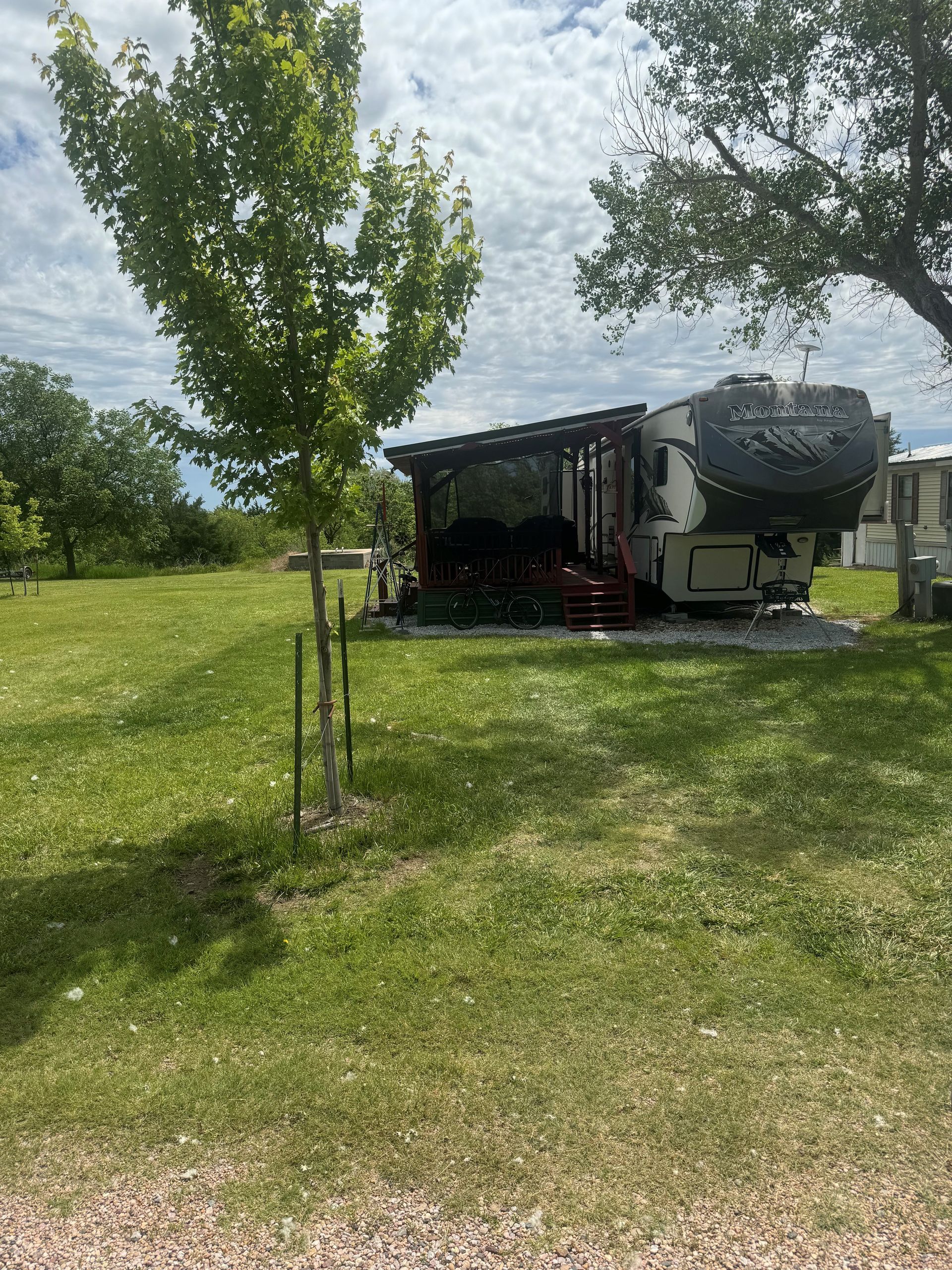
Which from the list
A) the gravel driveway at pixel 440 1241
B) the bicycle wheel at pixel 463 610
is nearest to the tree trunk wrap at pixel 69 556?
the bicycle wheel at pixel 463 610

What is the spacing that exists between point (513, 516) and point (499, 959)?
1210 centimetres

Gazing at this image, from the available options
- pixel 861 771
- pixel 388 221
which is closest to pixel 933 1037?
pixel 861 771

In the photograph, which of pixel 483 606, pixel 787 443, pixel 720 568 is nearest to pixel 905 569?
pixel 720 568

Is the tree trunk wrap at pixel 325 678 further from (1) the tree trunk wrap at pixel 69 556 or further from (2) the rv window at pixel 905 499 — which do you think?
(1) the tree trunk wrap at pixel 69 556

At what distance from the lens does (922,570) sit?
1316cm

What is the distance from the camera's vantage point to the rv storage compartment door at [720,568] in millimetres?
13734

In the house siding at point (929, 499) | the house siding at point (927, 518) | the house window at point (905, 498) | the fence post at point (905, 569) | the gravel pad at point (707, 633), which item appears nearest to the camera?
the gravel pad at point (707, 633)

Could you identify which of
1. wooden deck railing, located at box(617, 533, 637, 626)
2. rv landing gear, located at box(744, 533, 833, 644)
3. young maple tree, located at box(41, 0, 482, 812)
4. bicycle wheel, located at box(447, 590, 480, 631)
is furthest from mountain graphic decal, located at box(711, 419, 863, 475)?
young maple tree, located at box(41, 0, 482, 812)

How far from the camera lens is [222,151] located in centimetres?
441

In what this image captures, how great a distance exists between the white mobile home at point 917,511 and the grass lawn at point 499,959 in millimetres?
16052

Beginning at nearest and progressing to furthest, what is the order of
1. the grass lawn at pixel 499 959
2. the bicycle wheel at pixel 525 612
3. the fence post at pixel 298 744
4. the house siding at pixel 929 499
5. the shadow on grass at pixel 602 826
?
the grass lawn at pixel 499 959
the shadow on grass at pixel 602 826
the fence post at pixel 298 744
the bicycle wheel at pixel 525 612
the house siding at pixel 929 499

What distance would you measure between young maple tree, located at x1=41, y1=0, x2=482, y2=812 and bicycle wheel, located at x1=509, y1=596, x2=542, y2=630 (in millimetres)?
8549

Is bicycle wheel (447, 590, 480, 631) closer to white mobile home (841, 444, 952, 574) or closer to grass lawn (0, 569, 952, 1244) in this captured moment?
grass lawn (0, 569, 952, 1244)

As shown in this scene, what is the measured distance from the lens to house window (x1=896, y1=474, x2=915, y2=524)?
23094mm
